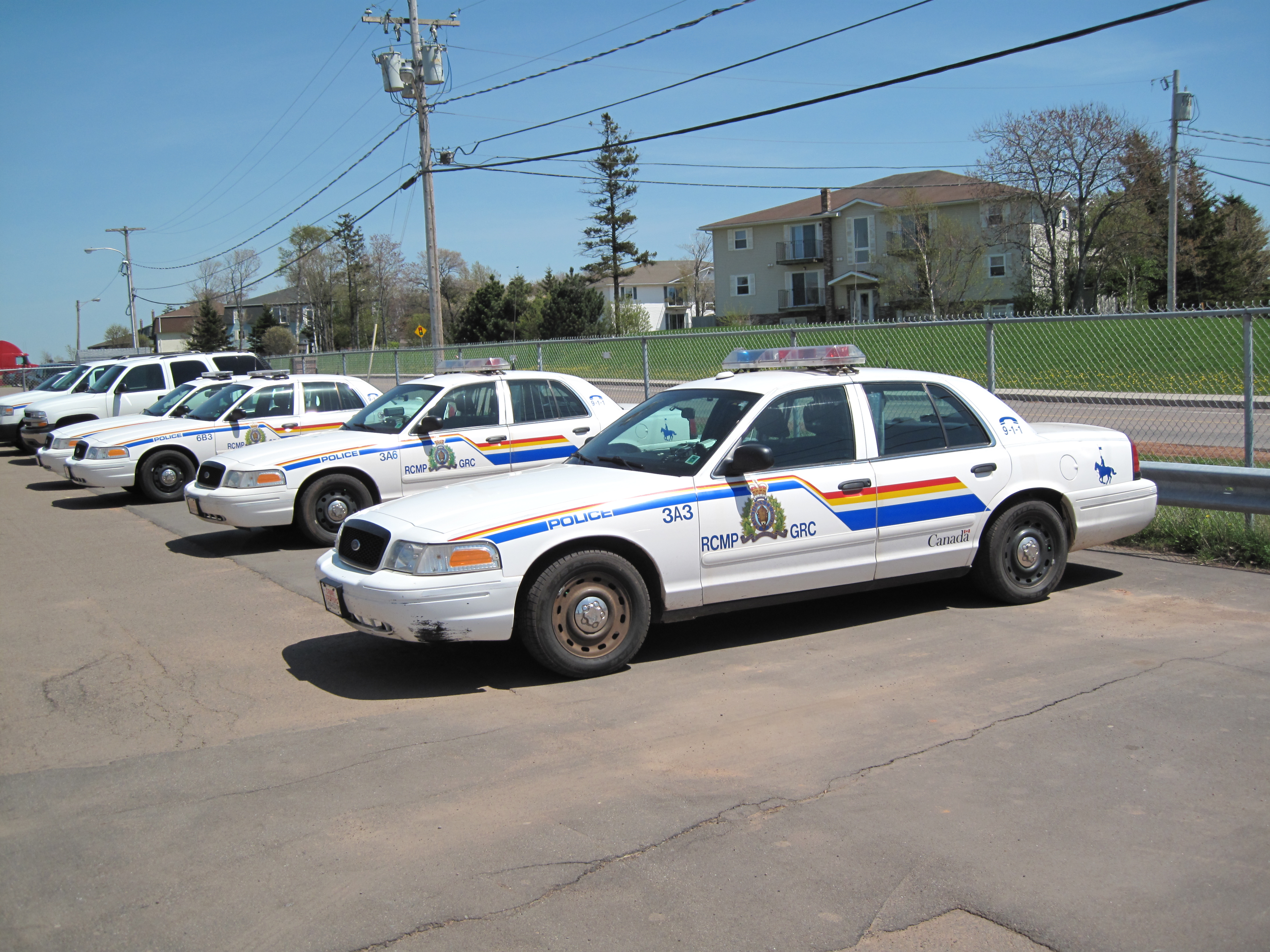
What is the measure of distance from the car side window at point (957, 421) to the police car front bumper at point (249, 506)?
616 centimetres

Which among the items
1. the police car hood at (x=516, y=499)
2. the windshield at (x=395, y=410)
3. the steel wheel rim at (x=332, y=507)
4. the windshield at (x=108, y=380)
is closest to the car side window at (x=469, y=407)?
the windshield at (x=395, y=410)

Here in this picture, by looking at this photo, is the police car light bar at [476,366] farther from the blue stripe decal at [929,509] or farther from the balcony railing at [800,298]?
the balcony railing at [800,298]

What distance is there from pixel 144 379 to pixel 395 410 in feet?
34.7

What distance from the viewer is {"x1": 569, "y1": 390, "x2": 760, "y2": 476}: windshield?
6.29 m

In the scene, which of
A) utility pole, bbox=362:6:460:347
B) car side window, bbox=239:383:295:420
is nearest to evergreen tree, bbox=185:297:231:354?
utility pole, bbox=362:6:460:347

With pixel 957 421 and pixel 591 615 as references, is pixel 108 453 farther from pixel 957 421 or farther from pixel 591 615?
pixel 957 421

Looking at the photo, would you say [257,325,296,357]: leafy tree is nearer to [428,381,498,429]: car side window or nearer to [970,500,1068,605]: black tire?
[428,381,498,429]: car side window

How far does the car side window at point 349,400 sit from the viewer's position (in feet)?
41.7

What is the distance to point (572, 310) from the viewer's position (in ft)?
188

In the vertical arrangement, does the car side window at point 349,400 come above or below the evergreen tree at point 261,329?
below

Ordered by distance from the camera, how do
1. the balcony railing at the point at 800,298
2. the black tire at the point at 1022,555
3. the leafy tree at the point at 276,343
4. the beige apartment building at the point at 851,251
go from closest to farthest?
the black tire at the point at 1022,555, the beige apartment building at the point at 851,251, the balcony railing at the point at 800,298, the leafy tree at the point at 276,343

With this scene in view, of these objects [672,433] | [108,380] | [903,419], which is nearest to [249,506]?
[672,433]

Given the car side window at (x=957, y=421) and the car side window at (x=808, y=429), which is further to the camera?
the car side window at (x=957, y=421)

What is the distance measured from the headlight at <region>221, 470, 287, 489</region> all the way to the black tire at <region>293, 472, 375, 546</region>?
9.8 inches
